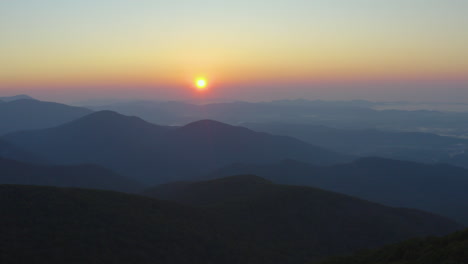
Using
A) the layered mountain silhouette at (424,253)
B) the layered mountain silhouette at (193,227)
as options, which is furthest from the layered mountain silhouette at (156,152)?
the layered mountain silhouette at (424,253)

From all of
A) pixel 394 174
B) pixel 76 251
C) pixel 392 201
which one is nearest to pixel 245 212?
pixel 76 251

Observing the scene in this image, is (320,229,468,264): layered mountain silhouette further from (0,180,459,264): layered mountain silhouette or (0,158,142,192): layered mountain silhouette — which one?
(0,158,142,192): layered mountain silhouette

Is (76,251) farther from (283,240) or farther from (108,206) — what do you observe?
(283,240)

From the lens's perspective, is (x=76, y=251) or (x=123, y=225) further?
(x=123, y=225)

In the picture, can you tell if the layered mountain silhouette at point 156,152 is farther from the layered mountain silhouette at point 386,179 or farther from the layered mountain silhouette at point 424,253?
the layered mountain silhouette at point 424,253

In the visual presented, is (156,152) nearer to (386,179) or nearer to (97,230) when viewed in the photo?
(386,179)

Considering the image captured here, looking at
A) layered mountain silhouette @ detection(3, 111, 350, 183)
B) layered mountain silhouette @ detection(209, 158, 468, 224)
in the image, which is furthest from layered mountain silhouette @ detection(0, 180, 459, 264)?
layered mountain silhouette @ detection(3, 111, 350, 183)

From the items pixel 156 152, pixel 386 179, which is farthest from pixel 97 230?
pixel 156 152
